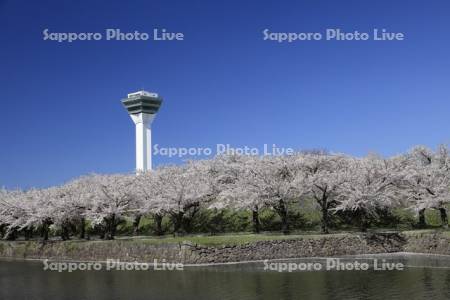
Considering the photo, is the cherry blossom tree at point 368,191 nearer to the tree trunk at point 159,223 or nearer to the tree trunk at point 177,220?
the tree trunk at point 177,220

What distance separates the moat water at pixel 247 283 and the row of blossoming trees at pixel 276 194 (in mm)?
9262

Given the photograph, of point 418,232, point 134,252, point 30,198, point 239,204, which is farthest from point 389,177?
point 30,198

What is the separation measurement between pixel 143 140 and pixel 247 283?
101404 millimetres

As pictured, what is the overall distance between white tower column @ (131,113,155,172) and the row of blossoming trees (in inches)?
2548

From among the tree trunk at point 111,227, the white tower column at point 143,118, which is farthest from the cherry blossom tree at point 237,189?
the white tower column at point 143,118

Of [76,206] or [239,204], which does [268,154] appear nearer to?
[239,204]

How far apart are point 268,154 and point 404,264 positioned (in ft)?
102

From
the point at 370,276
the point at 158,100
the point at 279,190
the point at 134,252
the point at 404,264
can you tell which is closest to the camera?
the point at 370,276

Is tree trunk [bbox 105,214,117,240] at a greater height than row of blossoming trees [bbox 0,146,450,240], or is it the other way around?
row of blossoming trees [bbox 0,146,450,240]

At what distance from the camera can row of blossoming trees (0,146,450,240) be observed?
149ft

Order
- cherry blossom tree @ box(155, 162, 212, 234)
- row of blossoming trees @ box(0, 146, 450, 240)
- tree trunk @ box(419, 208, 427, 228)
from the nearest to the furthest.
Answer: row of blossoming trees @ box(0, 146, 450, 240), tree trunk @ box(419, 208, 427, 228), cherry blossom tree @ box(155, 162, 212, 234)

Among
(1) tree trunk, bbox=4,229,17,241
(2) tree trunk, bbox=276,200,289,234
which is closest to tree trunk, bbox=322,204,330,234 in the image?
(2) tree trunk, bbox=276,200,289,234

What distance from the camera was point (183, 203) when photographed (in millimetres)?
49781

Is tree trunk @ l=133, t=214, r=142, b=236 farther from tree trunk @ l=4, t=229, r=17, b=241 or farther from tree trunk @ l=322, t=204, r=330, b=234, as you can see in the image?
tree trunk @ l=322, t=204, r=330, b=234
